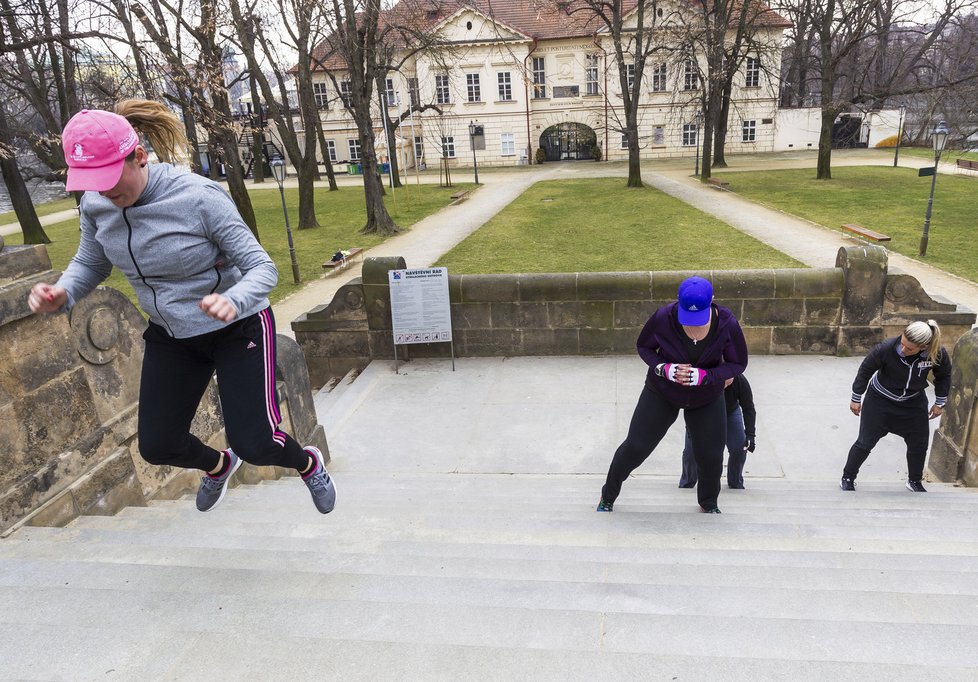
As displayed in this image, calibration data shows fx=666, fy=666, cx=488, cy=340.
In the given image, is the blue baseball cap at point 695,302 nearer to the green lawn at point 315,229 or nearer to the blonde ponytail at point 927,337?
the blonde ponytail at point 927,337

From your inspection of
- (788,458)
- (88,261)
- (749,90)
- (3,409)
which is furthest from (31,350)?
(749,90)

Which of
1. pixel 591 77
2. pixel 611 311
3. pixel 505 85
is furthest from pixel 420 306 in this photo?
pixel 591 77

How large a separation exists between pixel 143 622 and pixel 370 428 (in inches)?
188

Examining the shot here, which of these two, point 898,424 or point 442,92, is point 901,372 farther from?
point 442,92

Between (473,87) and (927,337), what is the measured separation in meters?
44.0

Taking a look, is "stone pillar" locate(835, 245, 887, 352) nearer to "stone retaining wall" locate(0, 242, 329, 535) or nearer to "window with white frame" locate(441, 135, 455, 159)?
"stone retaining wall" locate(0, 242, 329, 535)

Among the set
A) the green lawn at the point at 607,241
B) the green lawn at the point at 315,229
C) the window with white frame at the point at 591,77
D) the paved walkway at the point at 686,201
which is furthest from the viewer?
the window with white frame at the point at 591,77

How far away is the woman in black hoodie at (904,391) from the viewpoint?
4.48 metres

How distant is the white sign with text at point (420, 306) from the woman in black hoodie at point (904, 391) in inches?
193

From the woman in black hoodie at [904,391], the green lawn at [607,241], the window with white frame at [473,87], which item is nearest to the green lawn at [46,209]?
the green lawn at [607,241]

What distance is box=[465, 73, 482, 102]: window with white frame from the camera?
44.3 meters

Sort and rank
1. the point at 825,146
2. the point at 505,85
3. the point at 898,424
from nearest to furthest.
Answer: the point at 898,424, the point at 825,146, the point at 505,85

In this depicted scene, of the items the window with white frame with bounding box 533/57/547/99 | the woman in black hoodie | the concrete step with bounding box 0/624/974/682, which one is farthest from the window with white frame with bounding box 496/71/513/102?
the concrete step with bounding box 0/624/974/682

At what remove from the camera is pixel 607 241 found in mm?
16719
